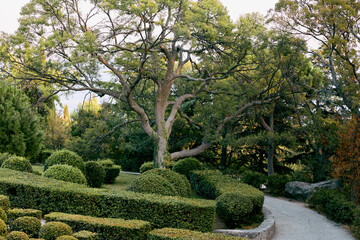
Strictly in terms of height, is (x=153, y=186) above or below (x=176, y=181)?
below

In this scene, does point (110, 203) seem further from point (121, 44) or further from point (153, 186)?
point (121, 44)

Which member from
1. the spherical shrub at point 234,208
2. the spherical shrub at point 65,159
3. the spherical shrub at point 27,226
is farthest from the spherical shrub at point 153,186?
the spherical shrub at point 65,159

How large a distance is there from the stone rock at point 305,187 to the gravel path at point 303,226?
1.21 meters

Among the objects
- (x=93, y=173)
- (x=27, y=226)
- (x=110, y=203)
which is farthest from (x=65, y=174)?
(x=27, y=226)

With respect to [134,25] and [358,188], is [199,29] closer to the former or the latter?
[134,25]

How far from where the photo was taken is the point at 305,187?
1506 centimetres

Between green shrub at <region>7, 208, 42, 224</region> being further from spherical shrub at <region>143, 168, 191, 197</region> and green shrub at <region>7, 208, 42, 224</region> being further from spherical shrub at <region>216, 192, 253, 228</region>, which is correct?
spherical shrub at <region>216, 192, 253, 228</region>

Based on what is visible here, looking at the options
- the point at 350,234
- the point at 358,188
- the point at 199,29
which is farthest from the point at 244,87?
the point at 350,234

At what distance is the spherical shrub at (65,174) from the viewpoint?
10.8 m

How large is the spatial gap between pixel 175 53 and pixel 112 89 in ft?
12.8

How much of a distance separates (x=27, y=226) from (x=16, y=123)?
1162 cm

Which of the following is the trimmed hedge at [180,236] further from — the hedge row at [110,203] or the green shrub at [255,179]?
the green shrub at [255,179]

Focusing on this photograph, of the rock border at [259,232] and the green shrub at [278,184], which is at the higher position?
the green shrub at [278,184]

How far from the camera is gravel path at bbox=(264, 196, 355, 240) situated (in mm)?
9312
